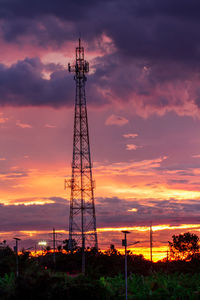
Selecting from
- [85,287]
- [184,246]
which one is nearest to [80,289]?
[85,287]

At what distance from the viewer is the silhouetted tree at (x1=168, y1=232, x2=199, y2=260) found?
A: 7412cm

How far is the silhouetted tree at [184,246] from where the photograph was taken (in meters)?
74.1

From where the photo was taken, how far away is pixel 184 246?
74688 millimetres

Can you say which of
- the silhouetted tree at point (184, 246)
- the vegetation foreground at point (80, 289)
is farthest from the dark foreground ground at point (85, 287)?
the silhouetted tree at point (184, 246)

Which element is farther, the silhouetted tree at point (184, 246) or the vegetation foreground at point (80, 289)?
the silhouetted tree at point (184, 246)

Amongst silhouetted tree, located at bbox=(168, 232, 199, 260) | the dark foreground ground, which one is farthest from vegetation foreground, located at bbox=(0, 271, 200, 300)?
silhouetted tree, located at bbox=(168, 232, 199, 260)

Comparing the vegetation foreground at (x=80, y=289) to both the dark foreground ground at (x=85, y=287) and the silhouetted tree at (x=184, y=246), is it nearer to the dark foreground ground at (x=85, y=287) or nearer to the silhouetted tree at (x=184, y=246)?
the dark foreground ground at (x=85, y=287)

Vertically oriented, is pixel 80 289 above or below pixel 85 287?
below

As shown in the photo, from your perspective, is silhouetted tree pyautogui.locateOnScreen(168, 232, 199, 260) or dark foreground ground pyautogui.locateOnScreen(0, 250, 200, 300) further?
silhouetted tree pyautogui.locateOnScreen(168, 232, 199, 260)

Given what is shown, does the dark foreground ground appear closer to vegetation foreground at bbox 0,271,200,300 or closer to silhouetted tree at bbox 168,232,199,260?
vegetation foreground at bbox 0,271,200,300

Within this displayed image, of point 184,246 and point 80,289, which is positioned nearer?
point 80,289

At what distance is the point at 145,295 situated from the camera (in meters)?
37.9

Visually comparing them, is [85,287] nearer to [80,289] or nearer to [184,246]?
[80,289]

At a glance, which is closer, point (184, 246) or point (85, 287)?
point (85, 287)
